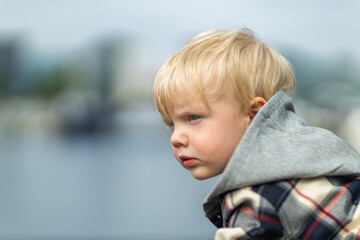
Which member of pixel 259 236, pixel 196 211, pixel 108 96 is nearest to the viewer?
pixel 259 236

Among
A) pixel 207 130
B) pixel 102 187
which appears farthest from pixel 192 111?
pixel 102 187

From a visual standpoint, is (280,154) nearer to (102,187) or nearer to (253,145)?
(253,145)

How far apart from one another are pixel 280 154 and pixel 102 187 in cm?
498

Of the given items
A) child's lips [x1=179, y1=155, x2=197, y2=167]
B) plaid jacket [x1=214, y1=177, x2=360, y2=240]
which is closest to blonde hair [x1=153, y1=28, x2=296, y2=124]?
child's lips [x1=179, y1=155, x2=197, y2=167]

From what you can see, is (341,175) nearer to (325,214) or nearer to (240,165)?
(325,214)

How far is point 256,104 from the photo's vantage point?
128 centimetres

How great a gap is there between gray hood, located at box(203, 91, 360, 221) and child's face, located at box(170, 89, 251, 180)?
74 millimetres

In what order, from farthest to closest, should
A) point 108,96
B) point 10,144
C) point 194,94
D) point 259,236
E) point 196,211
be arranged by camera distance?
point 10,144, point 108,96, point 196,211, point 194,94, point 259,236

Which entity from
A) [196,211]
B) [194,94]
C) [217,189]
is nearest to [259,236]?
[217,189]

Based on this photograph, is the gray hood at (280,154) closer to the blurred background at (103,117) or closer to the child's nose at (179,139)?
the child's nose at (179,139)

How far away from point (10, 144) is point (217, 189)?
6374 millimetres

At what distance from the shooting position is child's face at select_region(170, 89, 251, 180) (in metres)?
1.27

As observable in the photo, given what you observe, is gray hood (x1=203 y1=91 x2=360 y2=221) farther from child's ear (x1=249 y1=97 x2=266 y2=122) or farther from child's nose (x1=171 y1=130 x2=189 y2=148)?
child's nose (x1=171 y1=130 x2=189 y2=148)

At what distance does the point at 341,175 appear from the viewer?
1225mm
